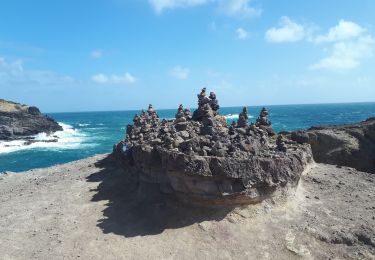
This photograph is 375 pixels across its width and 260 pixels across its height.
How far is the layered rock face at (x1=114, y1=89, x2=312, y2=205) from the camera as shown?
18.5 metres

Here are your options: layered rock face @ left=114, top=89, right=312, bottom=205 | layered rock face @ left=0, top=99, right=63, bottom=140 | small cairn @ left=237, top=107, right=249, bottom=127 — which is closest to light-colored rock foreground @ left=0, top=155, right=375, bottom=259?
layered rock face @ left=114, top=89, right=312, bottom=205

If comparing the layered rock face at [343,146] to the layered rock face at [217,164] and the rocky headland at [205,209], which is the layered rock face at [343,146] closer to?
the rocky headland at [205,209]

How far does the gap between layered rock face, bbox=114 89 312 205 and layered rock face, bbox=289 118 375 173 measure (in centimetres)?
1059

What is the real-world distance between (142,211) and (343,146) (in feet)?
67.8

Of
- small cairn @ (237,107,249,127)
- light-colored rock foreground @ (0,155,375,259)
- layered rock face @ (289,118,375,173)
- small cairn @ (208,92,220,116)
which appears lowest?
light-colored rock foreground @ (0,155,375,259)

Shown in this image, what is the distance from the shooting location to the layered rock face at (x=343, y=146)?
110ft

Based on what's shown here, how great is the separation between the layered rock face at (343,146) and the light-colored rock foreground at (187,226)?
9.35 meters

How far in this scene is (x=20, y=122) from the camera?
9288 cm

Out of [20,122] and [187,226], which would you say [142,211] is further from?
[20,122]

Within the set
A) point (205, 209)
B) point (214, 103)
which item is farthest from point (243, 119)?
point (205, 209)

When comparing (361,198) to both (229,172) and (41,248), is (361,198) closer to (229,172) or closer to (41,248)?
(229,172)

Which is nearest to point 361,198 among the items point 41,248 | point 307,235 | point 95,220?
Answer: point 307,235

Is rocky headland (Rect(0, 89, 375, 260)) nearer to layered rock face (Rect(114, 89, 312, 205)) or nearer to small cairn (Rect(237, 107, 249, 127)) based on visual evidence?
layered rock face (Rect(114, 89, 312, 205))

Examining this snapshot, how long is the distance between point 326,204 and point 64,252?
41.7 ft
